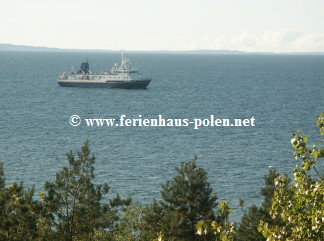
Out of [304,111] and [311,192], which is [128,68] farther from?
[311,192]

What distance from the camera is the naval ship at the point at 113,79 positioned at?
548ft

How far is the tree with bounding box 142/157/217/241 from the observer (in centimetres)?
3020

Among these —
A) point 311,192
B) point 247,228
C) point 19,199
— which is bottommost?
point 247,228

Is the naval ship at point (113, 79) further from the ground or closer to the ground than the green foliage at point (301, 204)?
closer to the ground

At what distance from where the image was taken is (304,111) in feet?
396

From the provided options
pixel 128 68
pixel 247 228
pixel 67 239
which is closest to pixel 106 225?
pixel 67 239

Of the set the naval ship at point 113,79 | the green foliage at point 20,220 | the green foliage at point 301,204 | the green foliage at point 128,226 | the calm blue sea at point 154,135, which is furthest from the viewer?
the naval ship at point 113,79

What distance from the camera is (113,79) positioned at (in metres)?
170

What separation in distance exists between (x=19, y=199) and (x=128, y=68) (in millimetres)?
139617

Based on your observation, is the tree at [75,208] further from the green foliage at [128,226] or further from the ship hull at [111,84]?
the ship hull at [111,84]

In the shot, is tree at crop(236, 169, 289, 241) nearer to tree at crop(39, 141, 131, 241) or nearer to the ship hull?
tree at crop(39, 141, 131, 241)

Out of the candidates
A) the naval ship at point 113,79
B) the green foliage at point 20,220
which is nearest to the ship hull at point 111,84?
the naval ship at point 113,79

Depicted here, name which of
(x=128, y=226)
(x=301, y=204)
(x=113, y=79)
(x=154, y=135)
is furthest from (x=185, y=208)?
(x=113, y=79)

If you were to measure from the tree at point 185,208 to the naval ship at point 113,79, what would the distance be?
13254cm
